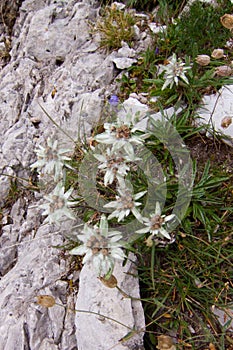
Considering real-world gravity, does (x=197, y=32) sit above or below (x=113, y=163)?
above

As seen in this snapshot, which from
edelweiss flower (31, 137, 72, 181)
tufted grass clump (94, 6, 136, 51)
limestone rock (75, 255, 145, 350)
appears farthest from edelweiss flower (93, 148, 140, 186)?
tufted grass clump (94, 6, 136, 51)

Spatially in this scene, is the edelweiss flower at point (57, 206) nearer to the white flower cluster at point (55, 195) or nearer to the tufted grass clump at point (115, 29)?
the white flower cluster at point (55, 195)

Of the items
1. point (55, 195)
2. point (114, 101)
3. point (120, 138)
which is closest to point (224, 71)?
point (114, 101)

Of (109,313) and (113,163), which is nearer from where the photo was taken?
(113,163)

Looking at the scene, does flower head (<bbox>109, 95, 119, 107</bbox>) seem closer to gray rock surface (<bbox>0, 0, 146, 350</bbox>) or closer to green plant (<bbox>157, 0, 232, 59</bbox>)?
gray rock surface (<bbox>0, 0, 146, 350</bbox>)

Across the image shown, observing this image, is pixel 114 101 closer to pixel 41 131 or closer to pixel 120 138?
pixel 41 131
